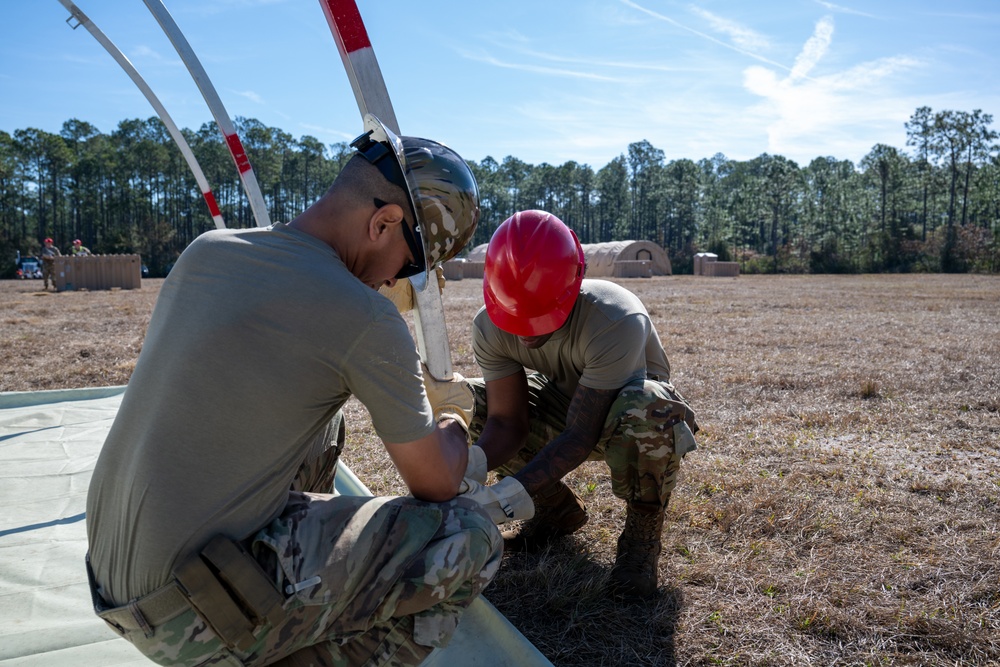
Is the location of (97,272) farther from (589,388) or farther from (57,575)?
(589,388)

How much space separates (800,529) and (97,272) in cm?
2273

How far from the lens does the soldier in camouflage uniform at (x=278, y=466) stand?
1.39 metres

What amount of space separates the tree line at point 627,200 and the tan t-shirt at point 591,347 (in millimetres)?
44129

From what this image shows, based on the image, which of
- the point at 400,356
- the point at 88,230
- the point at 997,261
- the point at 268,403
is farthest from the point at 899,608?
the point at 88,230

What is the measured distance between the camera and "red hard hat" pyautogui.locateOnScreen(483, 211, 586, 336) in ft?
8.81

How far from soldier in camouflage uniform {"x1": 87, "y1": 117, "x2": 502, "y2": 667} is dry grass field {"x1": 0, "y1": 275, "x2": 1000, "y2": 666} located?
3.01 feet

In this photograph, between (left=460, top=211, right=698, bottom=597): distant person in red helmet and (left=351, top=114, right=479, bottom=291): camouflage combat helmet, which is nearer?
(left=351, top=114, right=479, bottom=291): camouflage combat helmet

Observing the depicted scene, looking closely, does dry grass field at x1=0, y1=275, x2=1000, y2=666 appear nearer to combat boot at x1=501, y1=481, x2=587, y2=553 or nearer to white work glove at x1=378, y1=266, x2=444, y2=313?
combat boot at x1=501, y1=481, x2=587, y2=553

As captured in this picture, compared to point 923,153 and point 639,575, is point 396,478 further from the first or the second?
point 923,153

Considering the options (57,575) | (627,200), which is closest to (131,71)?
(57,575)

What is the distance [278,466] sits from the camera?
1.51 metres

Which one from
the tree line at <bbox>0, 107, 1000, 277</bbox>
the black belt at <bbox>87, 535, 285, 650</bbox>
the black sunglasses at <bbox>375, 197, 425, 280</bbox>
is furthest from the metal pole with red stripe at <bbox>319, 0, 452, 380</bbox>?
the tree line at <bbox>0, 107, 1000, 277</bbox>

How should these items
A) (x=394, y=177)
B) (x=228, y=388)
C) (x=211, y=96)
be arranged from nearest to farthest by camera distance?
(x=228, y=388)
(x=394, y=177)
(x=211, y=96)

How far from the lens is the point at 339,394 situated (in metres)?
1.53
